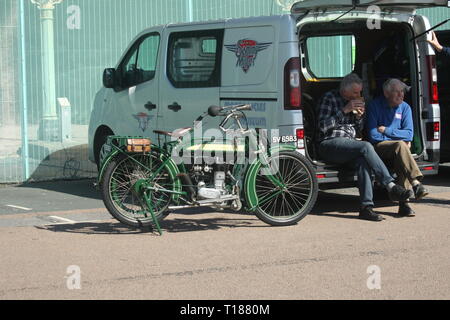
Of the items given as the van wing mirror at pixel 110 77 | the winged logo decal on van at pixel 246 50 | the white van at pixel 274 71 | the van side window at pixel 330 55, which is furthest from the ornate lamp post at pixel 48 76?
the winged logo decal on van at pixel 246 50

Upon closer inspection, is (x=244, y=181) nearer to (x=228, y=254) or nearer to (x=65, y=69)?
(x=228, y=254)

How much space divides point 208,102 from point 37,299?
14.5 feet

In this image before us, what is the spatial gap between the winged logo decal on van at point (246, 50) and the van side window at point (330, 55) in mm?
1770

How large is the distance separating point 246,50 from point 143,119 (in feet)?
6.43

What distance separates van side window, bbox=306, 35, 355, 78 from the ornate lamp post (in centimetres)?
388

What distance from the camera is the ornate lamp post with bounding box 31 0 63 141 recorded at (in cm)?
1316

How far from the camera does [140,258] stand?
7.42 metres

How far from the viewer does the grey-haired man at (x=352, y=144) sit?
928 centimetres

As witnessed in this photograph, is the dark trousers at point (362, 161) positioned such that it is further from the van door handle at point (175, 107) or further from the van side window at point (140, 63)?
the van side window at point (140, 63)

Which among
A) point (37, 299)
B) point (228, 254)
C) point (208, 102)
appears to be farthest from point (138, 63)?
point (37, 299)

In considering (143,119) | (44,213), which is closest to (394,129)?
(143,119)

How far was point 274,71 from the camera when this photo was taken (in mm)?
9305

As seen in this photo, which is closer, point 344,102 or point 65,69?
point 344,102
